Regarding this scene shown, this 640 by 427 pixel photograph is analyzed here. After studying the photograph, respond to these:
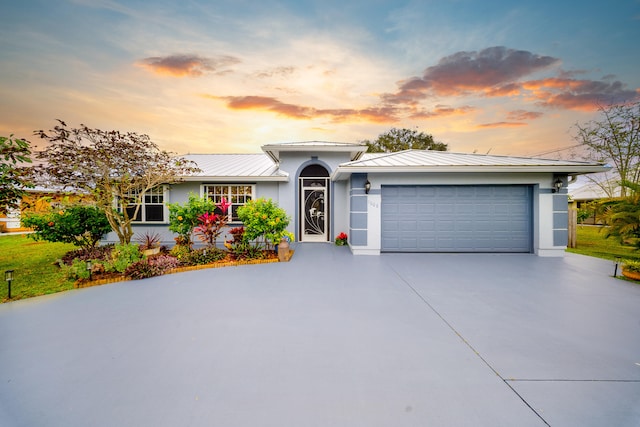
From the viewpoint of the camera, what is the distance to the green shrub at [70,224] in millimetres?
7473

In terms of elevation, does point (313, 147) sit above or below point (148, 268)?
above

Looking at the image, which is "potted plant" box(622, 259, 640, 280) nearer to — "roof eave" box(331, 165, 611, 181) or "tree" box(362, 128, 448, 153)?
"roof eave" box(331, 165, 611, 181)

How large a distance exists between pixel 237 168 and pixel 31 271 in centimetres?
723

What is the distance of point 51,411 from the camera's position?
7.02ft

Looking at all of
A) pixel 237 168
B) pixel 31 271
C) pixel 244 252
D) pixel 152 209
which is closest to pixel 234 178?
pixel 237 168

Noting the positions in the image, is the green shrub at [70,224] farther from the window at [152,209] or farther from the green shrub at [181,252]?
the green shrub at [181,252]

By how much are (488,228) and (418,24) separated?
7.58 m

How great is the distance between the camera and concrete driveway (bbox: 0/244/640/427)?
211 cm

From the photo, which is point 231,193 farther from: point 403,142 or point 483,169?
point 403,142

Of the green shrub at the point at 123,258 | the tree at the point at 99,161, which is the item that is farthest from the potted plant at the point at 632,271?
the tree at the point at 99,161

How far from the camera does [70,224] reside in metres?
7.66

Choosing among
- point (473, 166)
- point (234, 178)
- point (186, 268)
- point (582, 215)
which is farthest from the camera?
point (582, 215)

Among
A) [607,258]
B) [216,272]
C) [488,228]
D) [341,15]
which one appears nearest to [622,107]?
[607,258]

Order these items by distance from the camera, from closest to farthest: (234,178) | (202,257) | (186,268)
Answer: (186,268), (202,257), (234,178)
